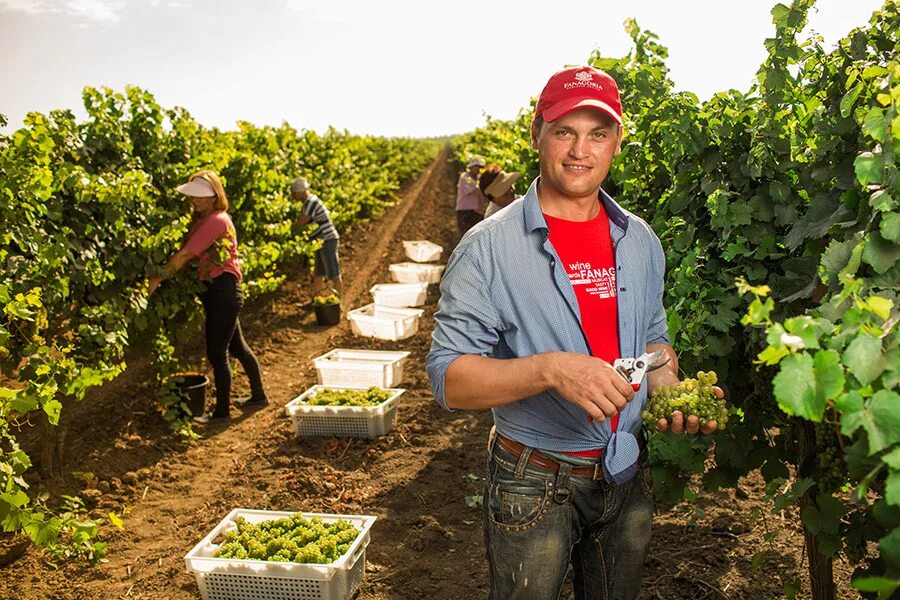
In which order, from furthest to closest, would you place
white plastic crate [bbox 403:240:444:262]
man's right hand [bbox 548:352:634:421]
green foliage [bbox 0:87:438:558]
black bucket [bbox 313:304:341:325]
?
1. white plastic crate [bbox 403:240:444:262]
2. black bucket [bbox 313:304:341:325]
3. green foliage [bbox 0:87:438:558]
4. man's right hand [bbox 548:352:634:421]

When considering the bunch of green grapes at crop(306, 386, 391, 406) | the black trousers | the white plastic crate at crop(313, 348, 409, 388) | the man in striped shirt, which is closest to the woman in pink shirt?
the black trousers

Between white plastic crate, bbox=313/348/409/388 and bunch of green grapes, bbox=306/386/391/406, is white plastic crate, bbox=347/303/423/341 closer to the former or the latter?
white plastic crate, bbox=313/348/409/388

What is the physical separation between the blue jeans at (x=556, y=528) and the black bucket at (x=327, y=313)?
8423mm

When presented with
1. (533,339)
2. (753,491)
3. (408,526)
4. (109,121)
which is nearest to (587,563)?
(533,339)

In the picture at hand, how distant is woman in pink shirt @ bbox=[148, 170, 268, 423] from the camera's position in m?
6.50

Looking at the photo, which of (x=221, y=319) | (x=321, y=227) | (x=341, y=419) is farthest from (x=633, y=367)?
(x=321, y=227)

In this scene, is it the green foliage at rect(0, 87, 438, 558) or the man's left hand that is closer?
the man's left hand

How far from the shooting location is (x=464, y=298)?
2.24m

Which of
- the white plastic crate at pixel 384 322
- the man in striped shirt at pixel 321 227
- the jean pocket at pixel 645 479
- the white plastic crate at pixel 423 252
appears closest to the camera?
the jean pocket at pixel 645 479

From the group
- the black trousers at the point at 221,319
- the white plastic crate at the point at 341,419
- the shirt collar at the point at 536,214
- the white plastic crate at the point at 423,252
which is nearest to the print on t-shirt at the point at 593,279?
the shirt collar at the point at 536,214

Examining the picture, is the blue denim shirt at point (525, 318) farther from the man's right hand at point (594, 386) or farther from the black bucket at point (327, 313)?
the black bucket at point (327, 313)

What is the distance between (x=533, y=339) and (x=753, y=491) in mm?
3596

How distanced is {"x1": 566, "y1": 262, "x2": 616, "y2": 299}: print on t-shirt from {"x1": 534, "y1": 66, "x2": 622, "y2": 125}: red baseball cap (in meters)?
0.46

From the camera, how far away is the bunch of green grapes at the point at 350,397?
21.1ft
